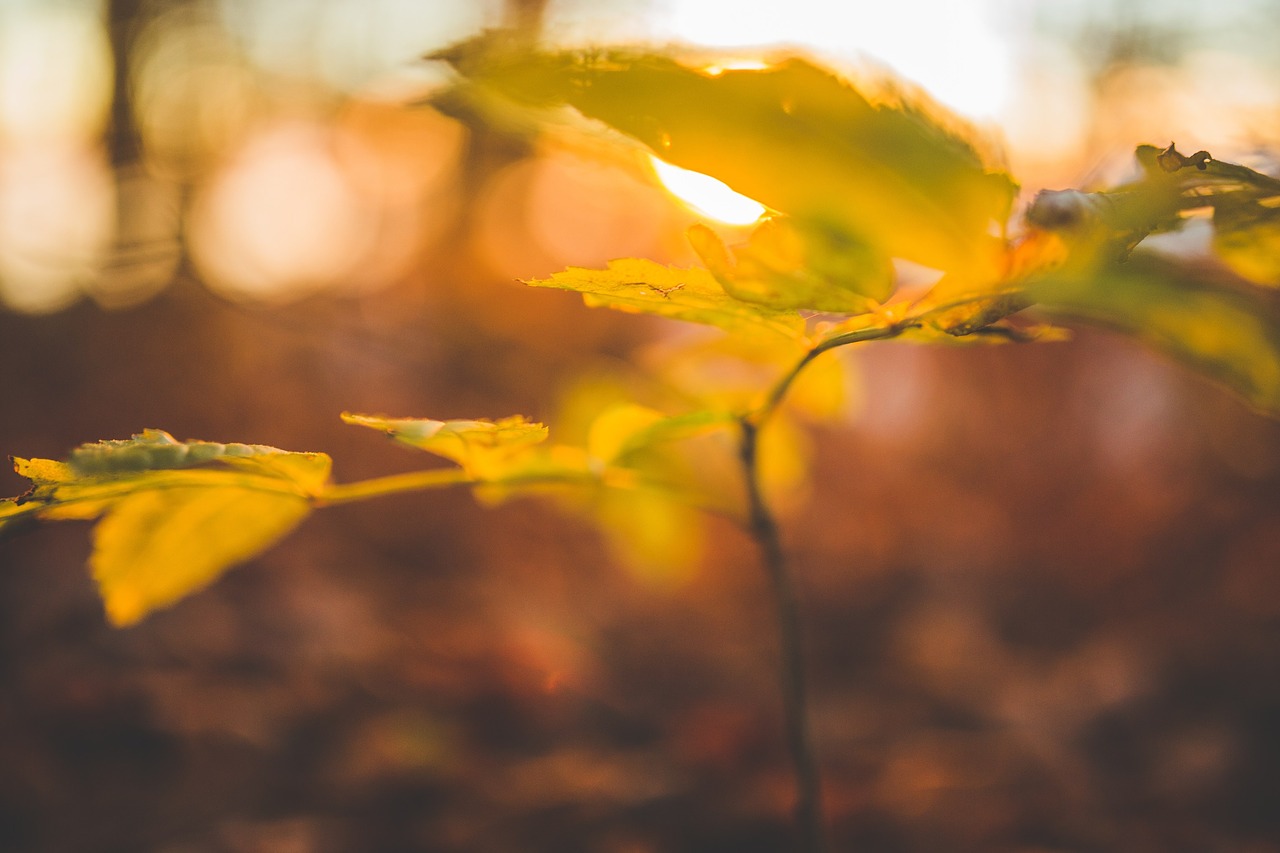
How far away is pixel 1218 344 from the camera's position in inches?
17.1

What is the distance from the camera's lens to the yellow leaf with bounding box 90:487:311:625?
0.67 meters

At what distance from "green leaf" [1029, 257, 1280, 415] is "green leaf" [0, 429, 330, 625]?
54 centimetres

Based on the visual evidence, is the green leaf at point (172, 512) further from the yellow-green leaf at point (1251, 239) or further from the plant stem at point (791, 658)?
the yellow-green leaf at point (1251, 239)

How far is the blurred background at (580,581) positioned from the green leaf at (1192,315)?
12 centimetres

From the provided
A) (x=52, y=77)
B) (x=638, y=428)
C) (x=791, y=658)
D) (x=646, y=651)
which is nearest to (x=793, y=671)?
(x=791, y=658)

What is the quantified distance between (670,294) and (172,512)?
52 cm

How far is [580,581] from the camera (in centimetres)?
256

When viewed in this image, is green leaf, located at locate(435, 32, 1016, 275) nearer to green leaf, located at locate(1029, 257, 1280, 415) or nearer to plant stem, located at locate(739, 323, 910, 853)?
green leaf, located at locate(1029, 257, 1280, 415)

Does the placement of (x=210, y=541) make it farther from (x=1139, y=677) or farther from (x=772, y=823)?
(x=1139, y=677)

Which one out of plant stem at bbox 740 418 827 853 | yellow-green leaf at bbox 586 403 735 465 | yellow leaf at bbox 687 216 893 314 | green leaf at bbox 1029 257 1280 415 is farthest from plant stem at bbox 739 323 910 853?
green leaf at bbox 1029 257 1280 415

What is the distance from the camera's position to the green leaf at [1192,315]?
0.38m

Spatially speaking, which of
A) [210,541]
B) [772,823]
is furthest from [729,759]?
[210,541]

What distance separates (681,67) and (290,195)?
658 centimetres

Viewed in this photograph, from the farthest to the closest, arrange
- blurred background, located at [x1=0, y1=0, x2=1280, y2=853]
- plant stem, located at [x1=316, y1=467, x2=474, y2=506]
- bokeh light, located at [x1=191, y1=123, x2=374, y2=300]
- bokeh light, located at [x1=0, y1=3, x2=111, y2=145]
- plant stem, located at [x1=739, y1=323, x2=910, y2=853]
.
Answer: bokeh light, located at [x1=191, y1=123, x2=374, y2=300]
bokeh light, located at [x1=0, y1=3, x2=111, y2=145]
blurred background, located at [x1=0, y1=0, x2=1280, y2=853]
plant stem, located at [x1=739, y1=323, x2=910, y2=853]
plant stem, located at [x1=316, y1=467, x2=474, y2=506]
